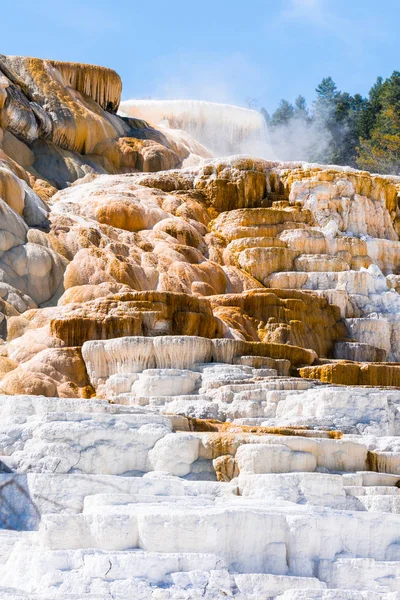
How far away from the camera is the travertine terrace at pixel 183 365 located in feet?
21.6

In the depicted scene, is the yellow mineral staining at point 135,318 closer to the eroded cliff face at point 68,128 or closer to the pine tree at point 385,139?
the eroded cliff face at point 68,128

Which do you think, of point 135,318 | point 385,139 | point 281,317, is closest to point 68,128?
point 281,317

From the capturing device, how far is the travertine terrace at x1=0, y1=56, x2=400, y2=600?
21.6ft

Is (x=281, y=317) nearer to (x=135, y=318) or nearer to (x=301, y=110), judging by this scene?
(x=135, y=318)

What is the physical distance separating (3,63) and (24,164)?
3411 millimetres

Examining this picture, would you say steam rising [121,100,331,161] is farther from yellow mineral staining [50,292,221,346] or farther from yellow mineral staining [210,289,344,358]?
yellow mineral staining [50,292,221,346]

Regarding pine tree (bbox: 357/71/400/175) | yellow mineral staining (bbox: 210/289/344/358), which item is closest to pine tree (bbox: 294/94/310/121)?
pine tree (bbox: 357/71/400/175)

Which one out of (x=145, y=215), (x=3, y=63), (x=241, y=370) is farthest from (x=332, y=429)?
(x=3, y=63)

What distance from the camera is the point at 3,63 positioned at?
2691 cm

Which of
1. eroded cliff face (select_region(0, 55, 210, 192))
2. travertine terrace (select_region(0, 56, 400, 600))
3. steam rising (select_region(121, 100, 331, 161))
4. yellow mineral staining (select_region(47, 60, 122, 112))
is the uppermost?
steam rising (select_region(121, 100, 331, 161))

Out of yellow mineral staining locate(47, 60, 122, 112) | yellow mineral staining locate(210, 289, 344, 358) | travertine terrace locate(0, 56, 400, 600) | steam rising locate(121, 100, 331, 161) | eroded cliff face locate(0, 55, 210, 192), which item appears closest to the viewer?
travertine terrace locate(0, 56, 400, 600)

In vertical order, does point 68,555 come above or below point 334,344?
below

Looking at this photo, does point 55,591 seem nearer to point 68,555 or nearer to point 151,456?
point 68,555

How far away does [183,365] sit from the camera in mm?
14102
